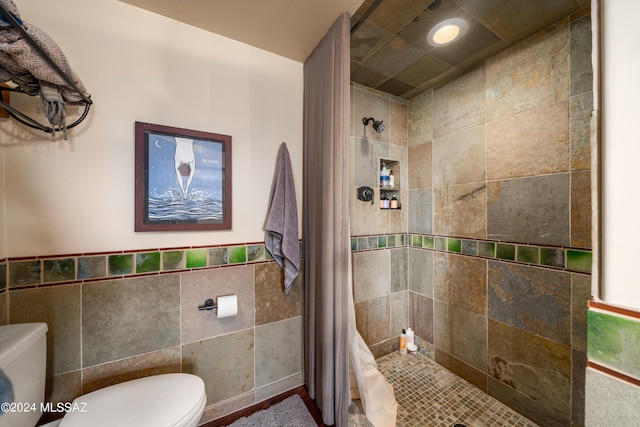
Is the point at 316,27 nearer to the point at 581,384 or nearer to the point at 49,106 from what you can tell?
the point at 49,106

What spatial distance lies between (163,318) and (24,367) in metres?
0.48

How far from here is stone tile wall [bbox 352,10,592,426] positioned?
1237mm

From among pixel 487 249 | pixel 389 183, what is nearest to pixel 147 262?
pixel 389 183

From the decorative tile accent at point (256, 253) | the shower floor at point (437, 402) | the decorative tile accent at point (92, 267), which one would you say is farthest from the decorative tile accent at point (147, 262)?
the shower floor at point (437, 402)

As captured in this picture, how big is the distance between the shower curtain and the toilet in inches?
27.0

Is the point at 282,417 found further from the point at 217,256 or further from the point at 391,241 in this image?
the point at 391,241

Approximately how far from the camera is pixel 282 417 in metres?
1.38

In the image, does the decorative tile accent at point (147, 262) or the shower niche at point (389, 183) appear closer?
the decorative tile accent at point (147, 262)

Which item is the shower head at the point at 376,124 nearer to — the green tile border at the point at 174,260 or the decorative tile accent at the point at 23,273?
the green tile border at the point at 174,260

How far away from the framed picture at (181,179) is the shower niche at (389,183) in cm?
129

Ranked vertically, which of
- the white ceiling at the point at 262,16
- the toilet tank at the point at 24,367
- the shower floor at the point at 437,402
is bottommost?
the shower floor at the point at 437,402

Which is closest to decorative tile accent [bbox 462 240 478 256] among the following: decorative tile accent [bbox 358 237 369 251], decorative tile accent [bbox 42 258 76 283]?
decorative tile accent [bbox 358 237 369 251]

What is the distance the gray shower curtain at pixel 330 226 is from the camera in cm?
123

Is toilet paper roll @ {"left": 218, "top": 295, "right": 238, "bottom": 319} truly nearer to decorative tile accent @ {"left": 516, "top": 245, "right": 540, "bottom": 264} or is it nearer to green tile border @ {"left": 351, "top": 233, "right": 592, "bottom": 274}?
green tile border @ {"left": 351, "top": 233, "right": 592, "bottom": 274}
